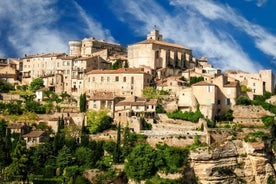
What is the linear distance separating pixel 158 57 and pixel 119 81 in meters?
7.89

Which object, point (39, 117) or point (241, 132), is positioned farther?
point (39, 117)

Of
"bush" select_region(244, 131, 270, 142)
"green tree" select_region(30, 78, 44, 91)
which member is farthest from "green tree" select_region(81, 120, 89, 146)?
"bush" select_region(244, 131, 270, 142)

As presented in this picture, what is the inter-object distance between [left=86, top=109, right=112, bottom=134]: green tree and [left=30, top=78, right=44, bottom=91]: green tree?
1118 centimetres

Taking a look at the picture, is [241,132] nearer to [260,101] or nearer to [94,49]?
[260,101]

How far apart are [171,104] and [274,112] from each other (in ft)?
33.2

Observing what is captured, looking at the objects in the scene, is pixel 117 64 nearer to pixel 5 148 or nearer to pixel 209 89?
pixel 209 89

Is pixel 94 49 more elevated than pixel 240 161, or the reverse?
pixel 94 49

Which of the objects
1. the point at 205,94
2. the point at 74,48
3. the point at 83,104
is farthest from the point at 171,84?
the point at 74,48

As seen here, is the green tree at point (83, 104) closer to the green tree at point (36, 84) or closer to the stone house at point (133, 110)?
the stone house at point (133, 110)

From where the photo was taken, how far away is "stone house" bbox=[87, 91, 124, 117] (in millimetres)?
59469

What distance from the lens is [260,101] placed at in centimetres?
6134

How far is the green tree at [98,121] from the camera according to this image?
5644 centimetres

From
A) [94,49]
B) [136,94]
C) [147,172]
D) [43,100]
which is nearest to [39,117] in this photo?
[43,100]

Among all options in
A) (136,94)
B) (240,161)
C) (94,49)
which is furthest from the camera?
(94,49)
